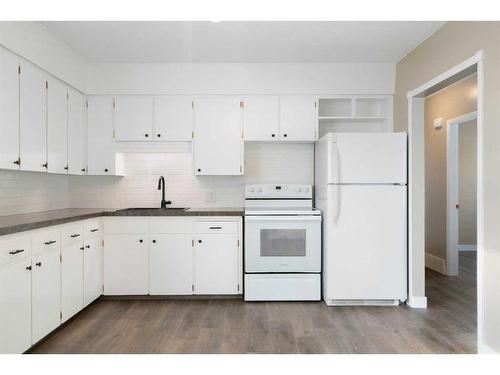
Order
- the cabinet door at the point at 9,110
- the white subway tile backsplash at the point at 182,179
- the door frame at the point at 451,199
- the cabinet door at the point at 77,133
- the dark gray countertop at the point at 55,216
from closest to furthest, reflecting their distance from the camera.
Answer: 1. the dark gray countertop at the point at 55,216
2. the cabinet door at the point at 9,110
3. the cabinet door at the point at 77,133
4. the white subway tile backsplash at the point at 182,179
5. the door frame at the point at 451,199

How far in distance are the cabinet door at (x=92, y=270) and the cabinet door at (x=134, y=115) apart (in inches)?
45.2

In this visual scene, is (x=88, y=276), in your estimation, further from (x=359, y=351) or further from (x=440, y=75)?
(x=440, y=75)

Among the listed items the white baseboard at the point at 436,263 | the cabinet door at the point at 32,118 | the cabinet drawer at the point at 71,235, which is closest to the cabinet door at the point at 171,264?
the cabinet drawer at the point at 71,235

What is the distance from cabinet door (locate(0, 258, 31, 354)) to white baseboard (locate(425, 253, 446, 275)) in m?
4.65

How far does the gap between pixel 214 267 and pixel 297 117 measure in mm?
1818

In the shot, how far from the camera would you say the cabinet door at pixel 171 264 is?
11.5ft

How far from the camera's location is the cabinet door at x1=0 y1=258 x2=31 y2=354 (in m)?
2.01

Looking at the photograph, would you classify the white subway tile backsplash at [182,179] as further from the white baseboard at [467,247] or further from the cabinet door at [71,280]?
the white baseboard at [467,247]

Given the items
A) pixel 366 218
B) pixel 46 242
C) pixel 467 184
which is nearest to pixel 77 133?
pixel 46 242

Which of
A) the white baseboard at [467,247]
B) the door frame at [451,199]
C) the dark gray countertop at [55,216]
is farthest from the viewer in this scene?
the white baseboard at [467,247]

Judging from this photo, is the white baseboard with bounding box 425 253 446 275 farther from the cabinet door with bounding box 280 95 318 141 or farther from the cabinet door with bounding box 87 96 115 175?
the cabinet door with bounding box 87 96 115 175

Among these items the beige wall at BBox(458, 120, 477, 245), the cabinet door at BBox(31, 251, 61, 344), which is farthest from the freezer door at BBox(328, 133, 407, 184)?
the beige wall at BBox(458, 120, 477, 245)

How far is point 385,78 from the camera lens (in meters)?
3.78

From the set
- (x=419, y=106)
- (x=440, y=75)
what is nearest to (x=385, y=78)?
(x=419, y=106)
